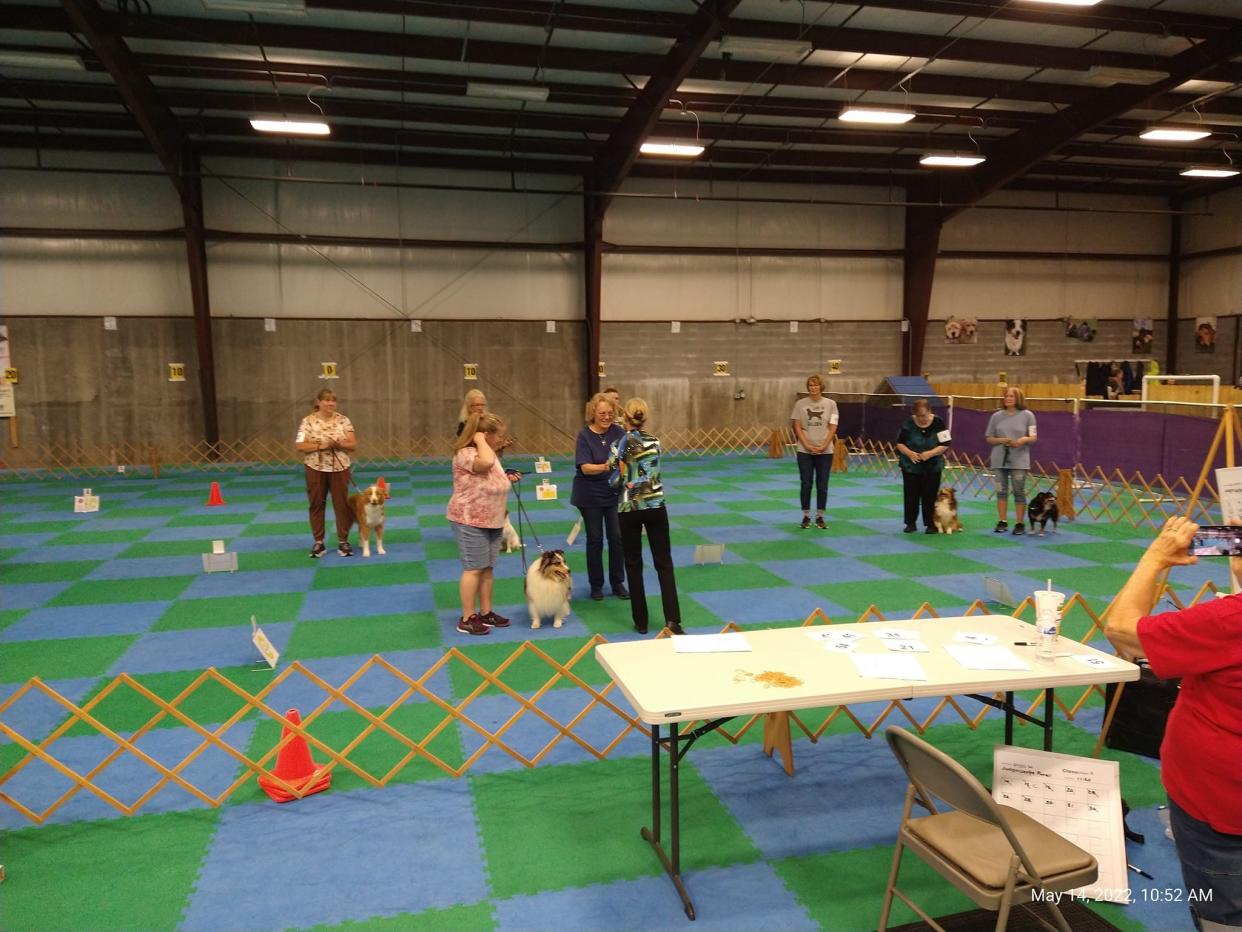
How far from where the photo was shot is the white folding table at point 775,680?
3.04 meters

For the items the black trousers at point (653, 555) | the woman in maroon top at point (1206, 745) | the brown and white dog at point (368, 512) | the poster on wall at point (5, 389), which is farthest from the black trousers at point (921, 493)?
the poster on wall at point (5, 389)

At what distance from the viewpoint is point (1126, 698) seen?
426cm

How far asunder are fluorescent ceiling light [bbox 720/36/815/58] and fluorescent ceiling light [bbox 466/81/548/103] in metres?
2.89

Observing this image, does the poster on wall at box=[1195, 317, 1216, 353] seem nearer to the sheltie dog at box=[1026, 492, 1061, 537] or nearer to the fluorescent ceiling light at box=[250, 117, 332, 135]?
the sheltie dog at box=[1026, 492, 1061, 537]

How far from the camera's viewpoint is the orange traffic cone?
3924 mm

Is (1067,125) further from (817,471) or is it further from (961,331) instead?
(817,471)

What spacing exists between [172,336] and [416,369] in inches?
202

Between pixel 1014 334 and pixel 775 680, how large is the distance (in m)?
21.5

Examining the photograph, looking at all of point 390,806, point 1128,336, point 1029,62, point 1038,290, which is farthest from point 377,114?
point 1128,336

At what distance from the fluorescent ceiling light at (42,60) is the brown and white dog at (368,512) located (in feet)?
24.3

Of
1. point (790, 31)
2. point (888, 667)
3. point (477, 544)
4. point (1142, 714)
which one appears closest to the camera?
point (888, 667)

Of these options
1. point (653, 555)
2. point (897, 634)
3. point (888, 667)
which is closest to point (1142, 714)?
point (897, 634)

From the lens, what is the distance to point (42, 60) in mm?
10633

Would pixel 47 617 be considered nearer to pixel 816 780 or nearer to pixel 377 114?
pixel 816 780
